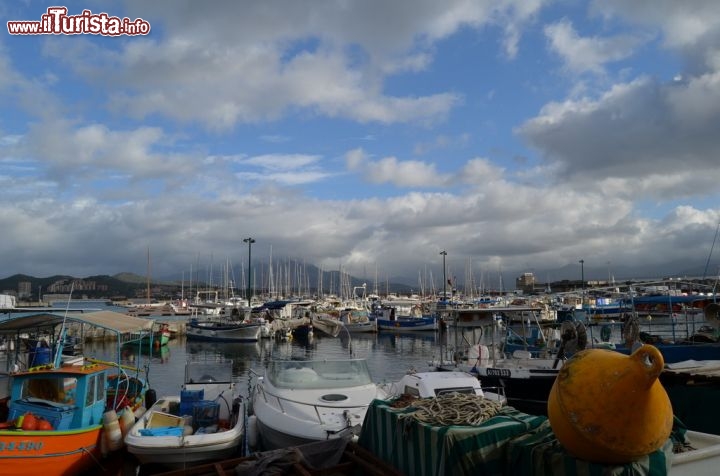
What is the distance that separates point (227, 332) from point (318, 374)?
1591 inches

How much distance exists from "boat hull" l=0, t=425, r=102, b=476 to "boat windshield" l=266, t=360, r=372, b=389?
441 cm

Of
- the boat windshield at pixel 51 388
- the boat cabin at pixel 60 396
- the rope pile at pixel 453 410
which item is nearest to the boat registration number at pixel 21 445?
the boat cabin at pixel 60 396

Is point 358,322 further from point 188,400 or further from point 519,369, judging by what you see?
point 188,400

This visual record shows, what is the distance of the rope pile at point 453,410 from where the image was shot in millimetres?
5844

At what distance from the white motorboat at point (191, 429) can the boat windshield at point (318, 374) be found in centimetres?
129

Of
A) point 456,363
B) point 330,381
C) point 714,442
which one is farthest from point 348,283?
point 714,442

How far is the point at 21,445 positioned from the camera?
9.98 meters

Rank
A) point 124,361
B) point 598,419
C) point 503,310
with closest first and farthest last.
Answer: point 598,419 < point 503,310 < point 124,361

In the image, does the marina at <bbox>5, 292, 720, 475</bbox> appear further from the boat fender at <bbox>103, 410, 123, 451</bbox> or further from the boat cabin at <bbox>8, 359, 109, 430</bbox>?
the boat cabin at <bbox>8, 359, 109, 430</bbox>

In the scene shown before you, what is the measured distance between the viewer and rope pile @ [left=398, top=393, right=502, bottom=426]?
5844mm

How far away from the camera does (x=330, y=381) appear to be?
12.8 m

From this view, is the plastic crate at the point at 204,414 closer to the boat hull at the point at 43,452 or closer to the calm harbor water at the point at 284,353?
the boat hull at the point at 43,452

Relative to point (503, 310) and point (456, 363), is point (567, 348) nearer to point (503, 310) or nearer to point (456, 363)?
point (503, 310)

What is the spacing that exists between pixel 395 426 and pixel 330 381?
6567 mm
